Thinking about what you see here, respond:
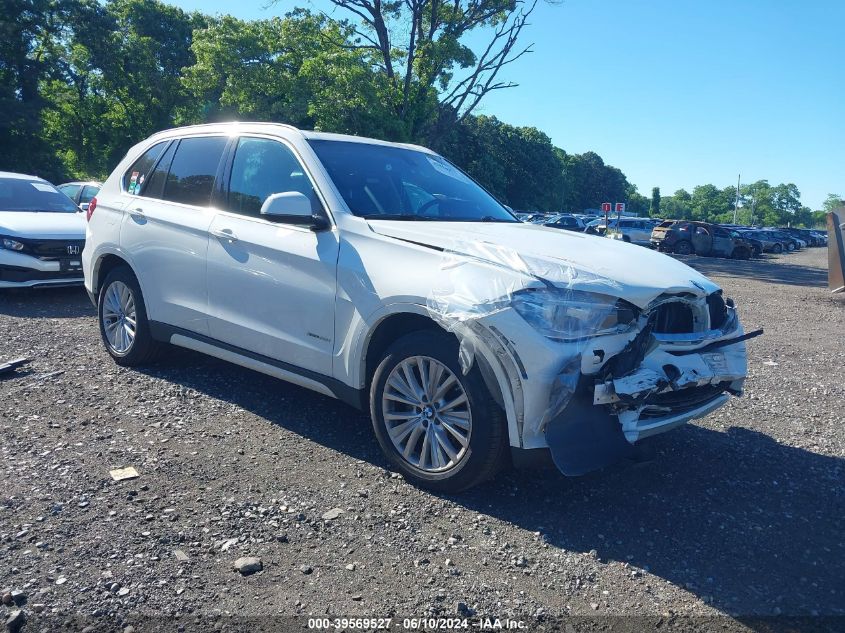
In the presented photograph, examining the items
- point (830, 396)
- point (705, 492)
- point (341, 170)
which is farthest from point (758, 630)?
point (830, 396)

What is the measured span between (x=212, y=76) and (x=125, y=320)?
80.1 feet

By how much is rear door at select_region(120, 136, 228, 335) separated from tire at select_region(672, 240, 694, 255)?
3210 cm

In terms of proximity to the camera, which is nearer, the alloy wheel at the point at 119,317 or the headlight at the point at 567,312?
the headlight at the point at 567,312

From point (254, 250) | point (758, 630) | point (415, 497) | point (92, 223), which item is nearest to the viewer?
point (758, 630)

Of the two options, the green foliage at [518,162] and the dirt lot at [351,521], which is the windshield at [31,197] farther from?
the green foliage at [518,162]

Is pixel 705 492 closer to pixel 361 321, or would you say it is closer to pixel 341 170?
pixel 361 321

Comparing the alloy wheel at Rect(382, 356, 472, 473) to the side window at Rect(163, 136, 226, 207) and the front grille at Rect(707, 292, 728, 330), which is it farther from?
the side window at Rect(163, 136, 226, 207)

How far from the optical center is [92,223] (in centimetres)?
604

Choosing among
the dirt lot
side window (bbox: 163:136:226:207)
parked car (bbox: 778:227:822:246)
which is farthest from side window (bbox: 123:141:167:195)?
parked car (bbox: 778:227:822:246)

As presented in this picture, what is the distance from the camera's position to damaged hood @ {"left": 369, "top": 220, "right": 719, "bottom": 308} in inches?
137

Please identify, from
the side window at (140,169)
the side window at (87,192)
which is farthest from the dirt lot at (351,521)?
the side window at (87,192)

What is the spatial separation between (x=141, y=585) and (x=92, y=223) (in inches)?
163

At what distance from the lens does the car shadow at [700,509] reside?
10.0 ft

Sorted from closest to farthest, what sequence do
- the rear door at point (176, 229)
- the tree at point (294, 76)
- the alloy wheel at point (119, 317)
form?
the rear door at point (176, 229)
the alloy wheel at point (119, 317)
the tree at point (294, 76)
